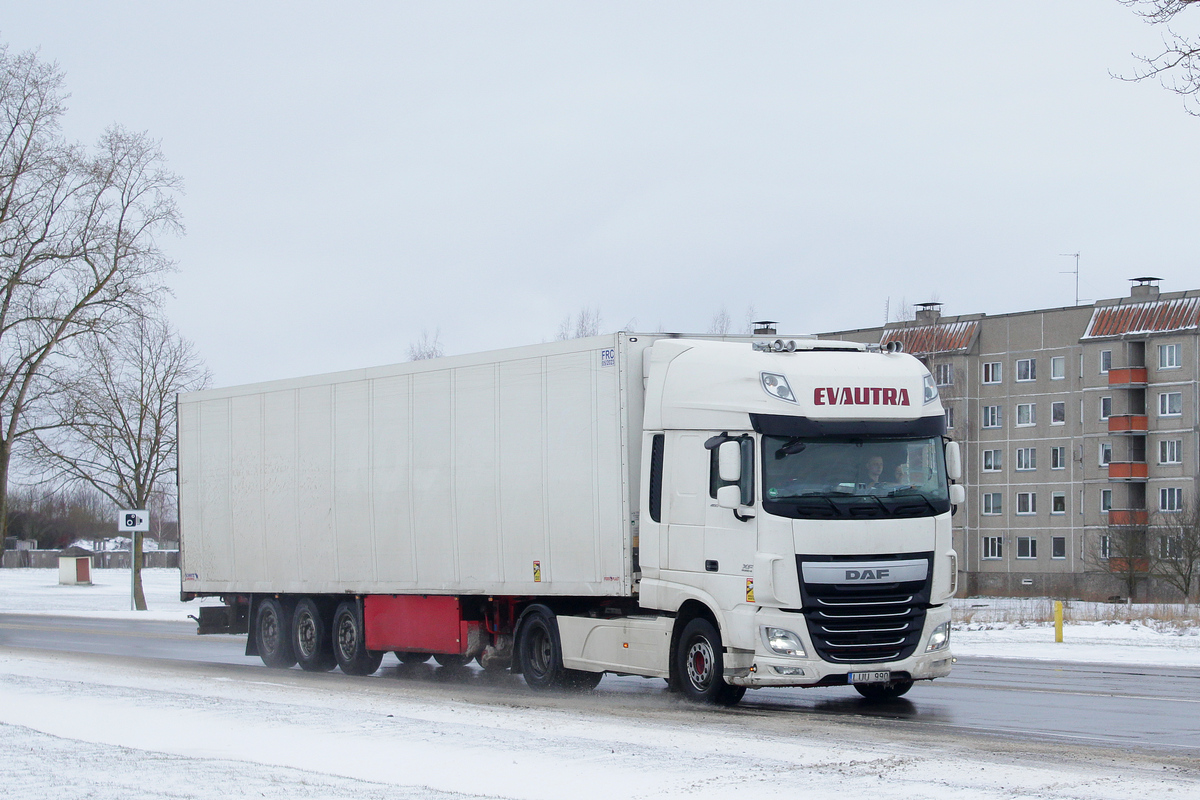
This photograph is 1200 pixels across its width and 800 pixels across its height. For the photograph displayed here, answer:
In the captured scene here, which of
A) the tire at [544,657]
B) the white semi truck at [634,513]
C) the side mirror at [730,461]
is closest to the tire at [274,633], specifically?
the white semi truck at [634,513]

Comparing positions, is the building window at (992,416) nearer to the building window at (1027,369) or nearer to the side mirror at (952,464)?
the building window at (1027,369)

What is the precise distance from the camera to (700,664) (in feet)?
47.5

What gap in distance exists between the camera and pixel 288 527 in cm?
2081

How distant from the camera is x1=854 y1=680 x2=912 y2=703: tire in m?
15.1

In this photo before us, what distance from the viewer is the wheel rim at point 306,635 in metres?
20.7

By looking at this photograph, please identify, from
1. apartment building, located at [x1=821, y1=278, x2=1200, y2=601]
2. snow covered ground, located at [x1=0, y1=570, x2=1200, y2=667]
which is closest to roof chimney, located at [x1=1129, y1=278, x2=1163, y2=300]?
apartment building, located at [x1=821, y1=278, x2=1200, y2=601]

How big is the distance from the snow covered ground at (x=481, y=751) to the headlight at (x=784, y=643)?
61 cm

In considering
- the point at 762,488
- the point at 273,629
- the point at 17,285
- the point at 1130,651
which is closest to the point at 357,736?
the point at 762,488

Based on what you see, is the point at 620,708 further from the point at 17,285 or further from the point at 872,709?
the point at 17,285

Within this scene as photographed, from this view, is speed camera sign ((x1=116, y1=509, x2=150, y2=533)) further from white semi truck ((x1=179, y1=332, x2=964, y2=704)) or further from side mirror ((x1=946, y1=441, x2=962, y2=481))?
side mirror ((x1=946, y1=441, x2=962, y2=481))

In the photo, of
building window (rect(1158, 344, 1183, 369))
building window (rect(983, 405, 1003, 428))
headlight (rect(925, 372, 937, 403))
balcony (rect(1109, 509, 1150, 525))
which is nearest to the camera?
headlight (rect(925, 372, 937, 403))

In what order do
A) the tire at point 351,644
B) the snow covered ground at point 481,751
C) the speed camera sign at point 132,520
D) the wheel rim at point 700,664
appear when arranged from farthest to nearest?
the speed camera sign at point 132,520, the tire at point 351,644, the wheel rim at point 700,664, the snow covered ground at point 481,751

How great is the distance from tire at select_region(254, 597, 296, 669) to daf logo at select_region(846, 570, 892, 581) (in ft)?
33.8

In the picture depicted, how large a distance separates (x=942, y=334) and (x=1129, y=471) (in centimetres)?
1356
